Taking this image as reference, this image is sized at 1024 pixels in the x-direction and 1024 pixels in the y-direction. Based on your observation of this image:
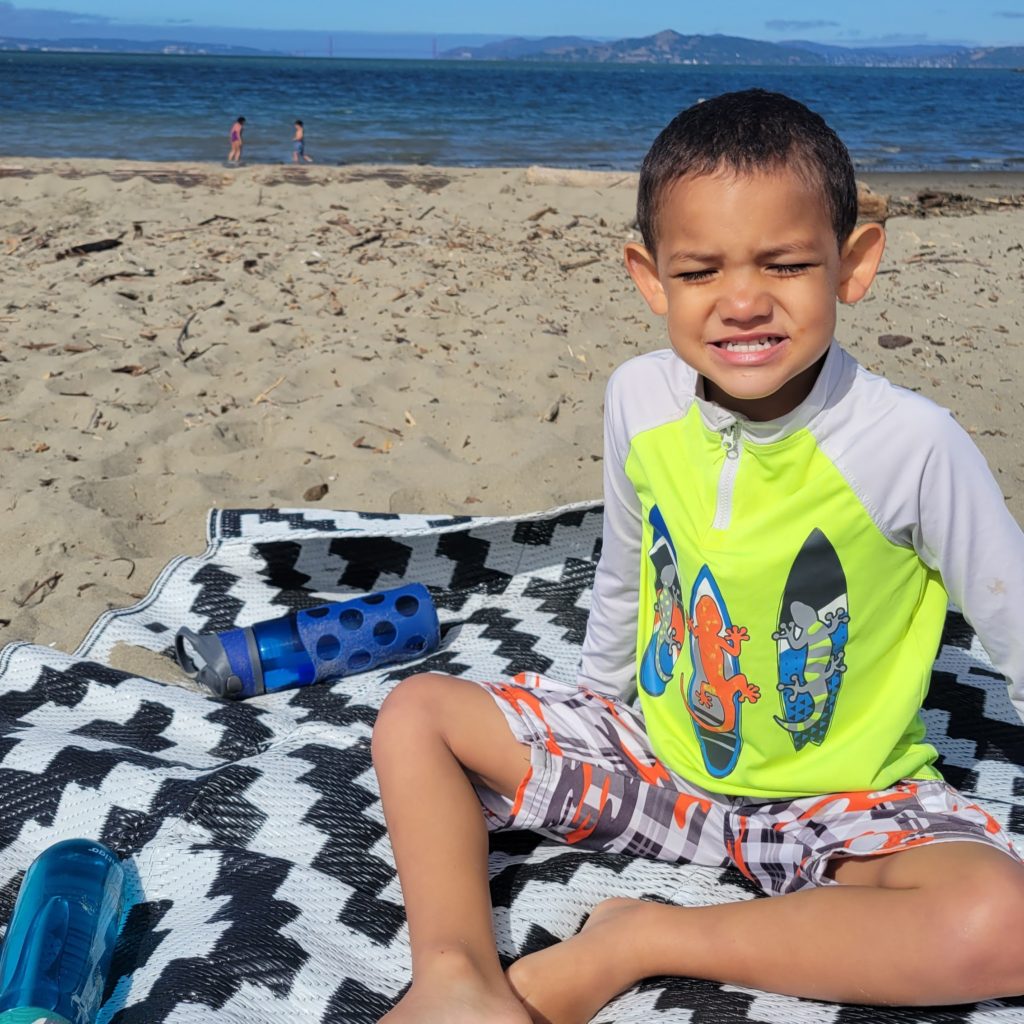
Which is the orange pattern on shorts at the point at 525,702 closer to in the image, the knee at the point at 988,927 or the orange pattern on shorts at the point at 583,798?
the orange pattern on shorts at the point at 583,798

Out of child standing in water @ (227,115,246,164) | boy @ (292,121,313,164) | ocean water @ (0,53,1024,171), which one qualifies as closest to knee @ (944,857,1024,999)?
child standing in water @ (227,115,246,164)

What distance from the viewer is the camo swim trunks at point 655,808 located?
1810 mm

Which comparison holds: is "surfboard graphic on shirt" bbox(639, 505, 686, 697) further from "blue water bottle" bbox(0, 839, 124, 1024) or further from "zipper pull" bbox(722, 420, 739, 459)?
"blue water bottle" bbox(0, 839, 124, 1024)

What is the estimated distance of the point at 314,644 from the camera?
8.94ft

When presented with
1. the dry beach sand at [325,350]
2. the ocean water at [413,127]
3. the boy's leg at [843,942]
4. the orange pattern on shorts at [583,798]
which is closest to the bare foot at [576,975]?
the boy's leg at [843,942]

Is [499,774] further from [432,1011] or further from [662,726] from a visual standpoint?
[432,1011]

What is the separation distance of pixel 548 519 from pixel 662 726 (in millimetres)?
1102

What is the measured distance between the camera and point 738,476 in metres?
1.86

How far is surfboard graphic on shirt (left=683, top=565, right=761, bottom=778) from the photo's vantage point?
1878 millimetres

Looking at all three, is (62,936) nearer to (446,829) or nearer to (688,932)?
(446,829)

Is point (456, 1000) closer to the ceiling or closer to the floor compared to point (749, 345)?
closer to the floor

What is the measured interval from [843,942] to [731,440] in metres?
0.74

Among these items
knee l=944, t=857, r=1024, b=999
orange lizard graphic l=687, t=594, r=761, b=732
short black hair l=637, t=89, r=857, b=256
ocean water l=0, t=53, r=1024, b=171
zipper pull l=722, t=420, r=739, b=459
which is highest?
ocean water l=0, t=53, r=1024, b=171

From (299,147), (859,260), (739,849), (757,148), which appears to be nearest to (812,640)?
(739,849)
